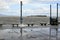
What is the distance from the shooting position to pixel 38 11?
10.6 metres

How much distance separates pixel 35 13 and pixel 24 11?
51.7 inches

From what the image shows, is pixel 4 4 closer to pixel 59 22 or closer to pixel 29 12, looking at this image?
pixel 29 12

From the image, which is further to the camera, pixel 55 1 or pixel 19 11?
pixel 55 1

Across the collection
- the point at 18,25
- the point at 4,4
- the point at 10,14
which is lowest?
the point at 18,25

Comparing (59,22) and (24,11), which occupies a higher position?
(24,11)

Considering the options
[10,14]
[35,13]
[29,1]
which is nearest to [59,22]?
[35,13]

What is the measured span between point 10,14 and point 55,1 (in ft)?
12.2

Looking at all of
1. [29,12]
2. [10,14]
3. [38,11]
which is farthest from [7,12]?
[38,11]

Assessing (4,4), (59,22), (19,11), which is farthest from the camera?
(59,22)

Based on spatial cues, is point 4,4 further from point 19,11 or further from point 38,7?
point 38,7

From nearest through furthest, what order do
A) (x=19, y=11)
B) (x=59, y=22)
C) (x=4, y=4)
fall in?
(x=19, y=11) → (x=4, y=4) → (x=59, y=22)

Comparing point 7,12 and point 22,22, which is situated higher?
point 7,12

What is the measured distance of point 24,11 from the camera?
31.5ft

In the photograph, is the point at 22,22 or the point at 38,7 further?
the point at 38,7
